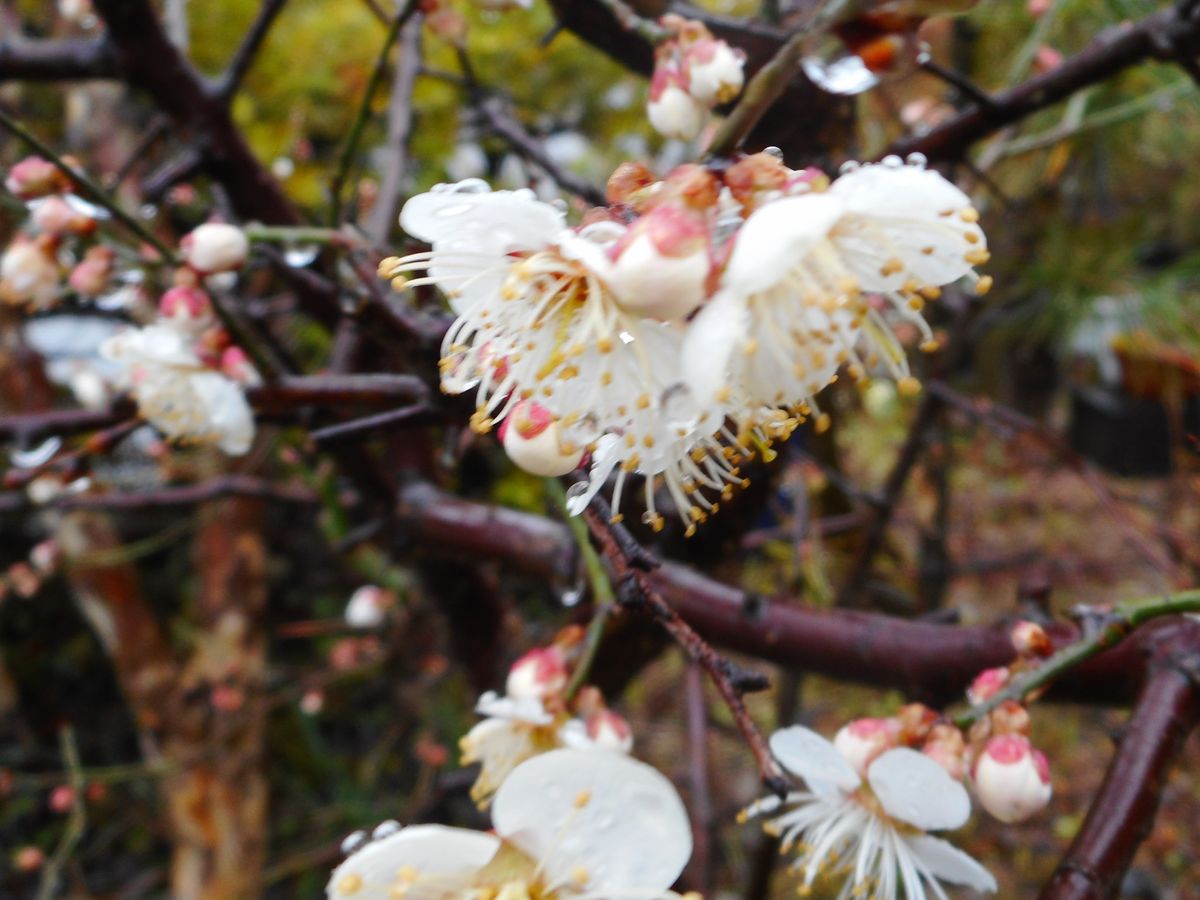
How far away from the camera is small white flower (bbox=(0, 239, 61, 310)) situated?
2.66 ft

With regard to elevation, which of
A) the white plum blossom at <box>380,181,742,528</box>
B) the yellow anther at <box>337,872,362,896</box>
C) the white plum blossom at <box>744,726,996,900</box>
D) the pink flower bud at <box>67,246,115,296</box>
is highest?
the white plum blossom at <box>380,181,742,528</box>

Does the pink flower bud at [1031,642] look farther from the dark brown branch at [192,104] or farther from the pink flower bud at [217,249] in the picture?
the dark brown branch at [192,104]

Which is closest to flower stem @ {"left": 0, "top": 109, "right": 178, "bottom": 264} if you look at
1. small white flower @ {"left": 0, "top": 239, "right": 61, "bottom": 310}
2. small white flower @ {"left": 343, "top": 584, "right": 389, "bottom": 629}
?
small white flower @ {"left": 0, "top": 239, "right": 61, "bottom": 310}

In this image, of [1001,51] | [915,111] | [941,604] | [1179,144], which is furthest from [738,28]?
[1001,51]

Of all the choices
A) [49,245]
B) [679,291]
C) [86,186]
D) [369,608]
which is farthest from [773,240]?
[369,608]

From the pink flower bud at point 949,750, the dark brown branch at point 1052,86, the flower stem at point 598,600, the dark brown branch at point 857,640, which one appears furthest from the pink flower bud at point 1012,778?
the dark brown branch at point 1052,86

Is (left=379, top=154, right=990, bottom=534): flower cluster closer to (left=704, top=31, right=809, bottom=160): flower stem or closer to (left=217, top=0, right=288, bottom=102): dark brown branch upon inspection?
(left=704, top=31, right=809, bottom=160): flower stem

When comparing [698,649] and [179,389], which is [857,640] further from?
[179,389]

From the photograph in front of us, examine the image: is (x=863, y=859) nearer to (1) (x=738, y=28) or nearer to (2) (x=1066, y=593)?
(1) (x=738, y=28)

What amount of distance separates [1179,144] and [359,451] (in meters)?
1.54

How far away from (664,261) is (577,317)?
12 centimetres

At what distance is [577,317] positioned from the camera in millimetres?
451

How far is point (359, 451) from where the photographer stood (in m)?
1.03

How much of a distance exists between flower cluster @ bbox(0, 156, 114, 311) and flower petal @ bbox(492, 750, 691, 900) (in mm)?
654
